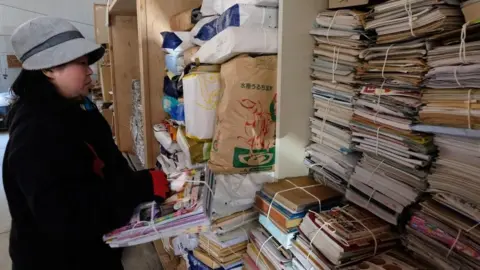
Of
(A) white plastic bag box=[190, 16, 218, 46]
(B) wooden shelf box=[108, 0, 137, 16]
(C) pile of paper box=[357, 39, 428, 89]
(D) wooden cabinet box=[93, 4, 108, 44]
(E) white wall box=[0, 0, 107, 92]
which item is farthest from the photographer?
(E) white wall box=[0, 0, 107, 92]

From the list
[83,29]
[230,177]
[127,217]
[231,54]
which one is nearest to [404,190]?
[230,177]

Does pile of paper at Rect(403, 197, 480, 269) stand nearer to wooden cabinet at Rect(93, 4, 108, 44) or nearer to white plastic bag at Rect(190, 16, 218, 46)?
white plastic bag at Rect(190, 16, 218, 46)

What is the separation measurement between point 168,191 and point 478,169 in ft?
2.94

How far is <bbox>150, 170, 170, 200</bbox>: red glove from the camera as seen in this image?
1.17 meters

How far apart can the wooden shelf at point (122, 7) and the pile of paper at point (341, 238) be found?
6.23 ft

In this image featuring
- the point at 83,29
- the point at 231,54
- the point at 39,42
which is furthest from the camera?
the point at 83,29

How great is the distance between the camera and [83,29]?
6.38m

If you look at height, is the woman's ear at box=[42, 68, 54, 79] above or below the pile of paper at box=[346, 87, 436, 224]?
above

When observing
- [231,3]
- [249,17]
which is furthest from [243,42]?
[231,3]

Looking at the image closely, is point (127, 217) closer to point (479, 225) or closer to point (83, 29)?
point (479, 225)

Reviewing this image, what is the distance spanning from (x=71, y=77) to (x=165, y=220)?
0.53 m

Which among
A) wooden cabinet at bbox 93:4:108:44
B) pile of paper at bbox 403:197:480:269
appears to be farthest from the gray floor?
pile of paper at bbox 403:197:480:269

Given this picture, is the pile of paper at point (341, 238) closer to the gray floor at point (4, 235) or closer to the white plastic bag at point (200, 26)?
the white plastic bag at point (200, 26)

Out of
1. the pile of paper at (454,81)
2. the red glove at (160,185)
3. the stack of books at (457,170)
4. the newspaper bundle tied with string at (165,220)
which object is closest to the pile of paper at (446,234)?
the stack of books at (457,170)
